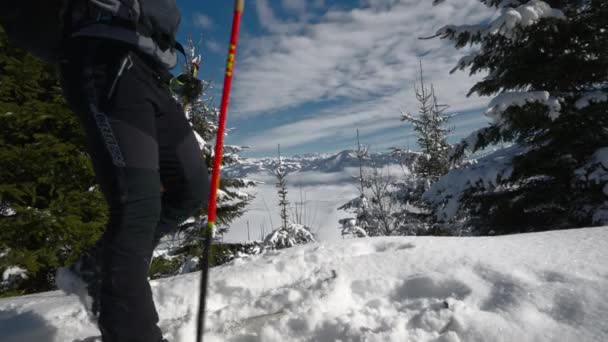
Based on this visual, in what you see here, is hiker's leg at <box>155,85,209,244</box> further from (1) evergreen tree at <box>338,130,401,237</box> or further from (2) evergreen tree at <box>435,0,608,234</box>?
(1) evergreen tree at <box>338,130,401,237</box>

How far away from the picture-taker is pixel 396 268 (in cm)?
226

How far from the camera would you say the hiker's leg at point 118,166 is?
1.46 metres

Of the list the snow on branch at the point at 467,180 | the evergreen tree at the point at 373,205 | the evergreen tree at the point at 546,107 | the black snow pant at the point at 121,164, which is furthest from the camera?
the evergreen tree at the point at 373,205

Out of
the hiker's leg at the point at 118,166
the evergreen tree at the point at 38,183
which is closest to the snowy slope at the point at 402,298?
the hiker's leg at the point at 118,166

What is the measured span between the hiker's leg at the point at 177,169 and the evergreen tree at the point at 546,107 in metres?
5.75

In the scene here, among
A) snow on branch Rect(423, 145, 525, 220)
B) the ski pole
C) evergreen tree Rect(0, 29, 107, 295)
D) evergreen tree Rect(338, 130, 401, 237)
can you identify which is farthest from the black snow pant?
evergreen tree Rect(338, 130, 401, 237)

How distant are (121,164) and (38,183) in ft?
15.8

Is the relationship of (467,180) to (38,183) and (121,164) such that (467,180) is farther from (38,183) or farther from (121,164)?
(38,183)

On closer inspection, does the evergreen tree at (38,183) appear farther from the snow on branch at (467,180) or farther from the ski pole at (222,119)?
the snow on branch at (467,180)

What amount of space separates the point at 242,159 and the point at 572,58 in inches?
372

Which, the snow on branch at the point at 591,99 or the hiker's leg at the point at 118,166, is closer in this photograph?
the hiker's leg at the point at 118,166

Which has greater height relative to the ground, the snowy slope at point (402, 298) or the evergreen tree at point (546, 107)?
the evergreen tree at point (546, 107)

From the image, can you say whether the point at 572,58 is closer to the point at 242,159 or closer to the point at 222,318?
the point at 222,318

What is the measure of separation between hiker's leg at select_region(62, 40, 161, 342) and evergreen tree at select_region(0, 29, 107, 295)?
425 centimetres
